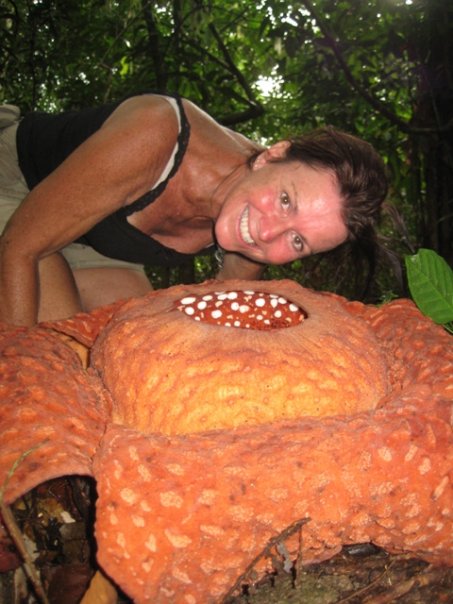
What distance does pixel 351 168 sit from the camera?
239 cm

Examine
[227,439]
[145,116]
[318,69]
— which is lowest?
[227,439]

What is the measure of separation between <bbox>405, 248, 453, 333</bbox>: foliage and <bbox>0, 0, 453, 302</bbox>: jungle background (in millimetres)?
1450

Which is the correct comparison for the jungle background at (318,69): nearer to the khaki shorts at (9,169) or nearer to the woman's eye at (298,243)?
the woman's eye at (298,243)

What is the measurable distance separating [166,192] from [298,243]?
2.28 ft

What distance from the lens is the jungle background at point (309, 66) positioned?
4246mm

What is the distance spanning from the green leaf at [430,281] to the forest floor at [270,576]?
29.7 inches

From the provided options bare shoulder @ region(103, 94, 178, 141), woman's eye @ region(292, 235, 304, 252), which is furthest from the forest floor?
bare shoulder @ region(103, 94, 178, 141)

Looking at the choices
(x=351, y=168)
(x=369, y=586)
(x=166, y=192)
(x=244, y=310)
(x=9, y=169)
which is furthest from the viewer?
(x=9, y=169)

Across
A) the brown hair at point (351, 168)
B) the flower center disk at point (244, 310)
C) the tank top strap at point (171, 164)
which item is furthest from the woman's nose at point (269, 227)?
the flower center disk at point (244, 310)

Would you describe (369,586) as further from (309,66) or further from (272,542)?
(309,66)

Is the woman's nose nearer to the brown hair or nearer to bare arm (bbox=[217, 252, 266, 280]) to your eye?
the brown hair

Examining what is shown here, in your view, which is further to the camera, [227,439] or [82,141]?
[82,141]

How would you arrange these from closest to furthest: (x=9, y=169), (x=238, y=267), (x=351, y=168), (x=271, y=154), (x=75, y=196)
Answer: (x=75, y=196)
(x=351, y=168)
(x=271, y=154)
(x=9, y=169)
(x=238, y=267)

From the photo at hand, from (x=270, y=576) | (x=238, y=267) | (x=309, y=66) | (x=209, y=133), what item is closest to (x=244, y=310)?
(x=270, y=576)
